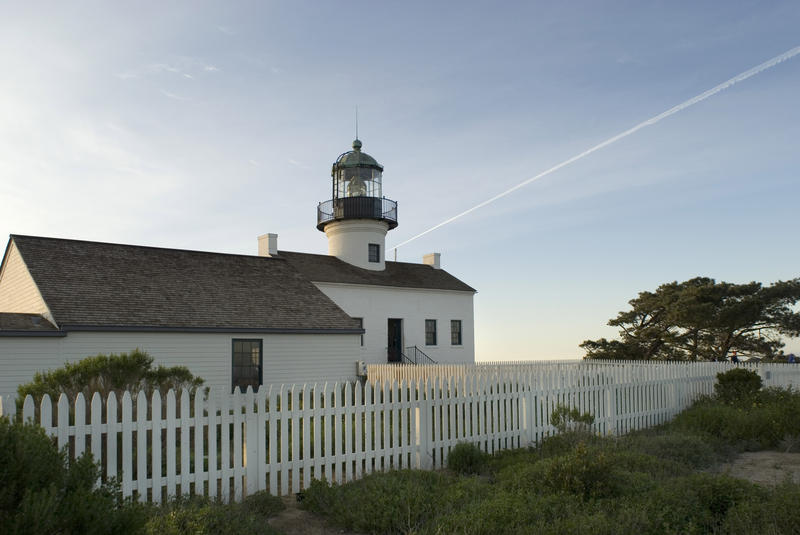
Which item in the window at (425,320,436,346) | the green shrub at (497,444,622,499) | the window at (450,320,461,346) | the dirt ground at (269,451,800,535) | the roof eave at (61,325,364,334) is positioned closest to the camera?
the dirt ground at (269,451,800,535)

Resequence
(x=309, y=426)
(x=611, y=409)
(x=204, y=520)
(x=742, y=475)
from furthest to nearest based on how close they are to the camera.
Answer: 1. (x=611, y=409)
2. (x=742, y=475)
3. (x=309, y=426)
4. (x=204, y=520)

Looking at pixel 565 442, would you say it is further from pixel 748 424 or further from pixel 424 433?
pixel 748 424

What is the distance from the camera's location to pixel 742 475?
27.1 ft

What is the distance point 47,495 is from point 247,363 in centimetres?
1551

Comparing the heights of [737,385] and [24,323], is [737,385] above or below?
below

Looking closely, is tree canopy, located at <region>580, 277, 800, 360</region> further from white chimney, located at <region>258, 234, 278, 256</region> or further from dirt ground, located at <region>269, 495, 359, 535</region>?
dirt ground, located at <region>269, 495, 359, 535</region>

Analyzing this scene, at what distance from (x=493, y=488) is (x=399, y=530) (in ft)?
4.93

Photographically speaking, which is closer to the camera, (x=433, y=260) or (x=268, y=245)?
(x=268, y=245)

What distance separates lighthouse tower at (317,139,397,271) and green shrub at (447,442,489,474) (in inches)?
826

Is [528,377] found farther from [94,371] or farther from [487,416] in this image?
[94,371]

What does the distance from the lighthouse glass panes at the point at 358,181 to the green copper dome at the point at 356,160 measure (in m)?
0.18

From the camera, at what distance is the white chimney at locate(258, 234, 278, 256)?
87.1 ft

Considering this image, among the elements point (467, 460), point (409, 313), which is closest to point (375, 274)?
point (409, 313)

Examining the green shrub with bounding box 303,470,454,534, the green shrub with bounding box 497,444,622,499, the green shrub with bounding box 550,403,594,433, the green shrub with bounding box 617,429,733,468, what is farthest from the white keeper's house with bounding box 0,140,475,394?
the green shrub with bounding box 497,444,622,499
